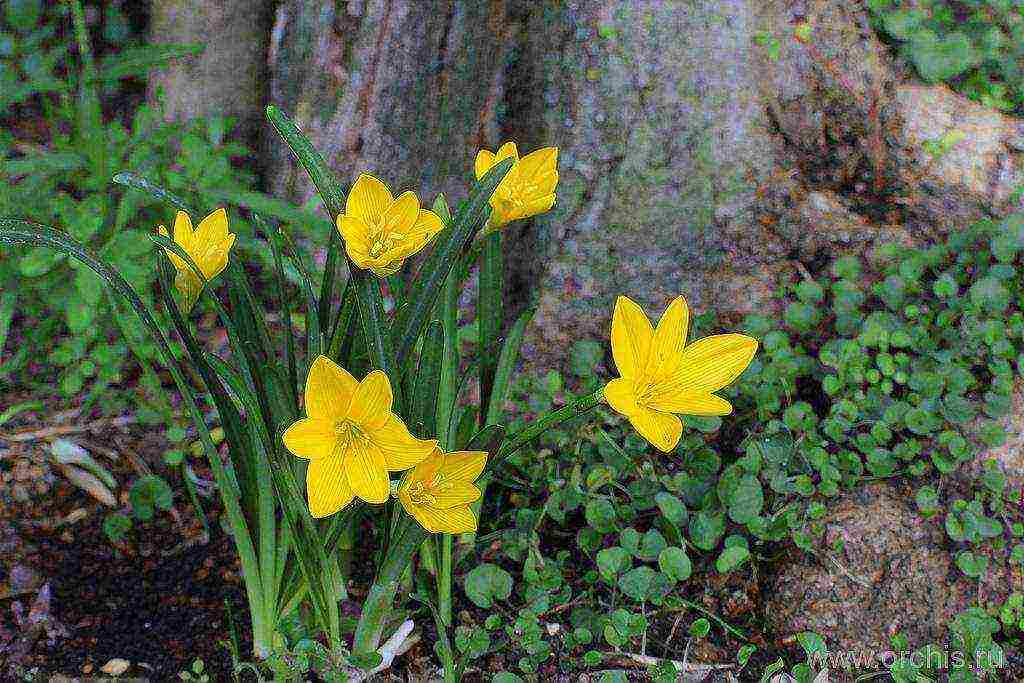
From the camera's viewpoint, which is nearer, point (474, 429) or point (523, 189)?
point (523, 189)

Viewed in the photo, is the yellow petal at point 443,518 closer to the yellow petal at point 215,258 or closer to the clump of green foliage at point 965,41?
the yellow petal at point 215,258

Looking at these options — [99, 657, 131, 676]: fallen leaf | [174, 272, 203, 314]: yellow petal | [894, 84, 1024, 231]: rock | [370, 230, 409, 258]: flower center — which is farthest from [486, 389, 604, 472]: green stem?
[894, 84, 1024, 231]: rock

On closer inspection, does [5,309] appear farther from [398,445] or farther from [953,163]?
[953,163]

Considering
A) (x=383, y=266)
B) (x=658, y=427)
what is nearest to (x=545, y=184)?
(x=383, y=266)

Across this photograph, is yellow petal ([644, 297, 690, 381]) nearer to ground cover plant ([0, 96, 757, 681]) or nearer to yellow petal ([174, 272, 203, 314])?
ground cover plant ([0, 96, 757, 681])

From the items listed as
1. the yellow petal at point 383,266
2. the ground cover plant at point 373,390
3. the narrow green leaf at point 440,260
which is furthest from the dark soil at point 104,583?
the yellow petal at point 383,266
